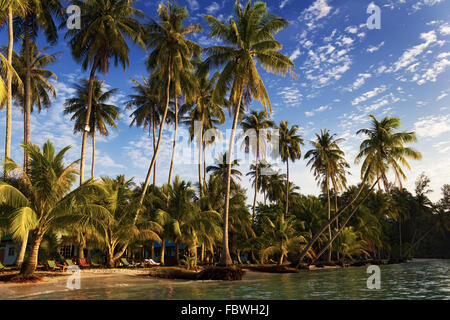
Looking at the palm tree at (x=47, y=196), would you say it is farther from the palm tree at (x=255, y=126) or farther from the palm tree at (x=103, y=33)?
the palm tree at (x=255, y=126)

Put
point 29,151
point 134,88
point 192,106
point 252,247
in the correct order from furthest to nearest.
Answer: point 192,106, point 134,88, point 252,247, point 29,151

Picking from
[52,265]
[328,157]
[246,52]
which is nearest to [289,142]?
[328,157]

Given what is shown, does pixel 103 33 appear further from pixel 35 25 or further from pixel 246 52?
pixel 246 52

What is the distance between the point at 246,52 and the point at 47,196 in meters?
14.5

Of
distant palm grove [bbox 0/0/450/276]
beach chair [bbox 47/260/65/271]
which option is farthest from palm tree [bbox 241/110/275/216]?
beach chair [bbox 47/260/65/271]

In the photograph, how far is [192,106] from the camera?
3678 cm

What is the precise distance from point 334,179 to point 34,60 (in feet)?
109

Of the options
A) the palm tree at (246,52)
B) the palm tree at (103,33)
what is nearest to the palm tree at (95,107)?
the palm tree at (103,33)

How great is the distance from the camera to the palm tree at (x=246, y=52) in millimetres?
21234

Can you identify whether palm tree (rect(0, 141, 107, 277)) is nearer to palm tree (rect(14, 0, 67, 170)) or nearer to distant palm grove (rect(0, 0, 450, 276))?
distant palm grove (rect(0, 0, 450, 276))

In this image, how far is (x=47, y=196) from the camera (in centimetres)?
1357

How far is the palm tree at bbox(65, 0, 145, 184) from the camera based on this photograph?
22188mm
